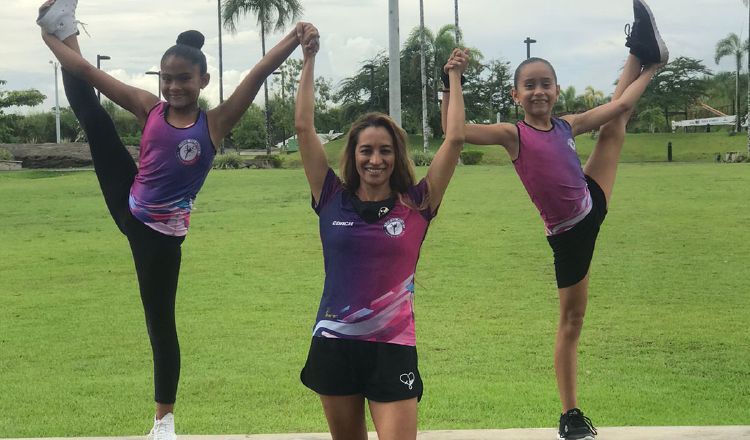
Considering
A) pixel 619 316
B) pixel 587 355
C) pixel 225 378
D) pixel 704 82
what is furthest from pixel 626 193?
pixel 704 82

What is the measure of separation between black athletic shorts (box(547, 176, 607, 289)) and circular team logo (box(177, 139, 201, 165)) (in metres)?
1.78

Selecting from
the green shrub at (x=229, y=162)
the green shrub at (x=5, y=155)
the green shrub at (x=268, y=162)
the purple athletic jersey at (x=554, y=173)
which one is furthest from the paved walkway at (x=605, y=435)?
the green shrub at (x=5, y=155)

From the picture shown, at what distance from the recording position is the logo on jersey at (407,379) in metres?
3.21

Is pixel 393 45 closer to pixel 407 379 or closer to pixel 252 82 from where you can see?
pixel 252 82

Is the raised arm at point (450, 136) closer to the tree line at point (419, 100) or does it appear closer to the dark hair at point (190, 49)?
the dark hair at point (190, 49)

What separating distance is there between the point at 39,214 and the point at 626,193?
13594 mm

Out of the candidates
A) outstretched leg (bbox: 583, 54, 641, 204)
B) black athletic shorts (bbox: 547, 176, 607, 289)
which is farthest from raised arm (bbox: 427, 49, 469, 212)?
outstretched leg (bbox: 583, 54, 641, 204)

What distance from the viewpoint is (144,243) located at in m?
4.01

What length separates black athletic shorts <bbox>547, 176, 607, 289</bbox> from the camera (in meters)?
4.20

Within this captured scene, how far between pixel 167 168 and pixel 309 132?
0.78 m

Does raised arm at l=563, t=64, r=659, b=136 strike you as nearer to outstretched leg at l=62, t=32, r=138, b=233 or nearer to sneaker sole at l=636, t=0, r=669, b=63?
sneaker sole at l=636, t=0, r=669, b=63

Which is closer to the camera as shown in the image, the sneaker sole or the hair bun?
the hair bun

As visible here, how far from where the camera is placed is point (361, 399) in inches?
130

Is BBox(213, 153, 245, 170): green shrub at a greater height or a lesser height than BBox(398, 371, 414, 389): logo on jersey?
greater
